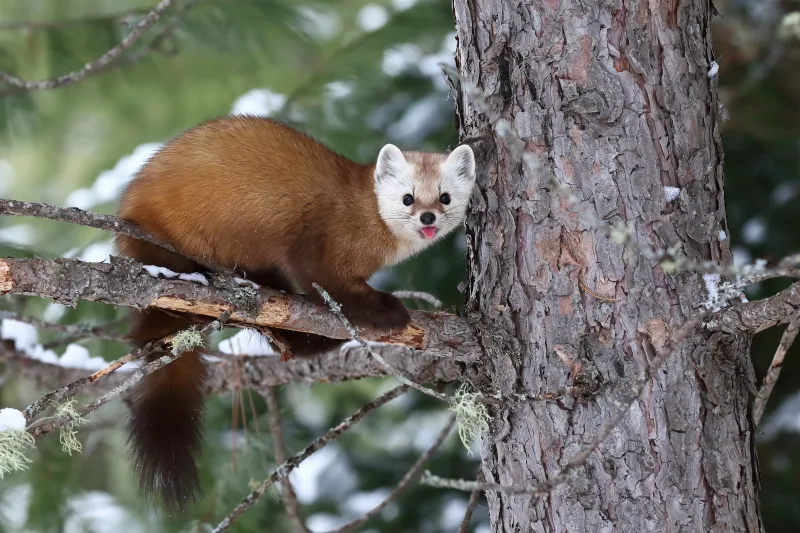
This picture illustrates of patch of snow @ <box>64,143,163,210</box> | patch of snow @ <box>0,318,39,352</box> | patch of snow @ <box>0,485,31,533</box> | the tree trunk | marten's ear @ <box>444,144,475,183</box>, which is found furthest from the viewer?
patch of snow @ <box>64,143,163,210</box>

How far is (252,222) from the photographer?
3227 mm

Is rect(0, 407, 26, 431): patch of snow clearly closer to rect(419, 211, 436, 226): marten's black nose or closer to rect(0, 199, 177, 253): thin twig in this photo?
rect(0, 199, 177, 253): thin twig

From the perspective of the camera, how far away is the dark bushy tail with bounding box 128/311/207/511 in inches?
127

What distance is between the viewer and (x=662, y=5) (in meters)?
2.71

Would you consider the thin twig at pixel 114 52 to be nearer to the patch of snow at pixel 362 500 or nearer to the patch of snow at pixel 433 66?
the patch of snow at pixel 433 66

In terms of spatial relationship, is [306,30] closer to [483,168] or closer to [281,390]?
[281,390]

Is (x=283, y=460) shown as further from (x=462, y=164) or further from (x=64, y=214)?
(x=64, y=214)

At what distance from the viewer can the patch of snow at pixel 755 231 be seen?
5484mm

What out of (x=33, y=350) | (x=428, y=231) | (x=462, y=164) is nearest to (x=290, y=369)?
(x=428, y=231)

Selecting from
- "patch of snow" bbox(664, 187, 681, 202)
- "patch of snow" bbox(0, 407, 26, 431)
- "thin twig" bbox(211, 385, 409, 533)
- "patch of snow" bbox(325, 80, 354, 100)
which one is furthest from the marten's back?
"patch of snow" bbox(325, 80, 354, 100)

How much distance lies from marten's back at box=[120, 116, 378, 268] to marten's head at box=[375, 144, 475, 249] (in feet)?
0.29

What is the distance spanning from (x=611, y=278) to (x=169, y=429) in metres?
1.75

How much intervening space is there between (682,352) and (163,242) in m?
1.81

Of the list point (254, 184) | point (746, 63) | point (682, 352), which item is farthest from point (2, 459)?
point (746, 63)
